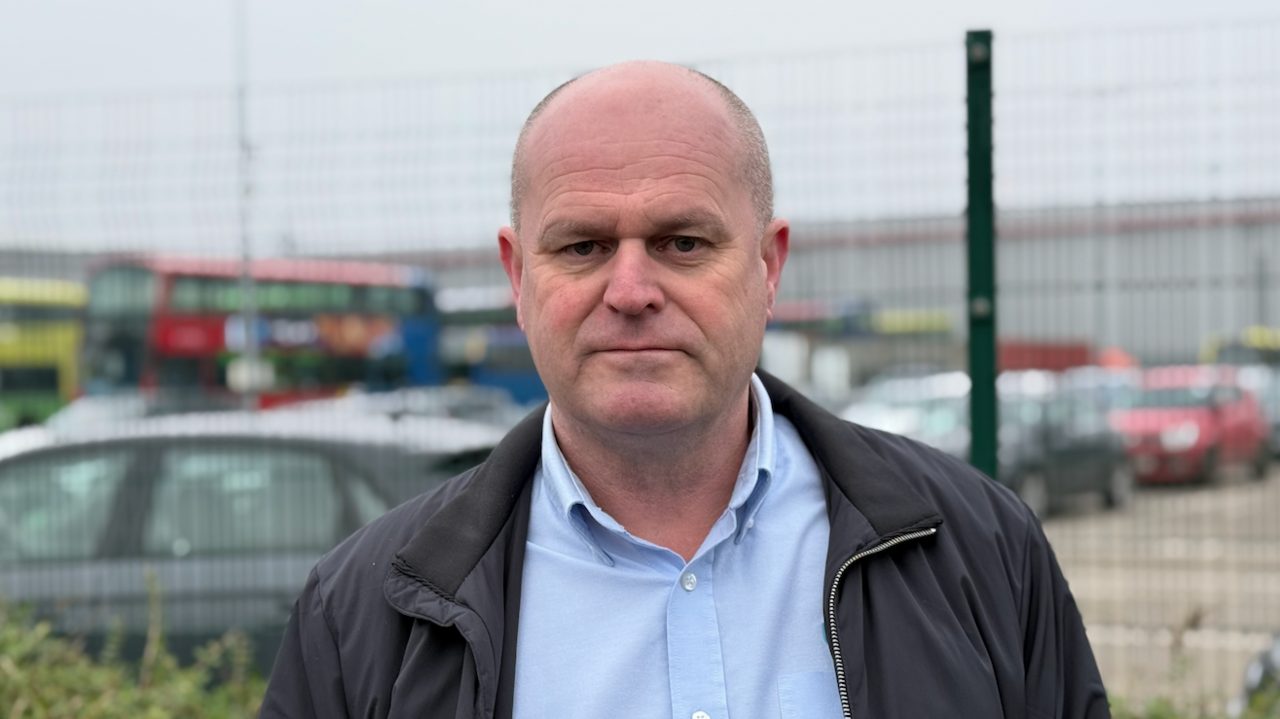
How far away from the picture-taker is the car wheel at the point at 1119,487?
187 inches

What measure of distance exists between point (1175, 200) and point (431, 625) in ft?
11.5

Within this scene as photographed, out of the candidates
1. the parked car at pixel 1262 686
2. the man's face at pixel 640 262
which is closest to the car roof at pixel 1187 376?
the parked car at pixel 1262 686

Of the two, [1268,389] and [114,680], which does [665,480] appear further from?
[1268,389]

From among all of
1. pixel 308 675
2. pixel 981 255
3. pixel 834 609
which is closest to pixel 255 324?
pixel 981 255

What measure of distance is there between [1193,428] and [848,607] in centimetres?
385

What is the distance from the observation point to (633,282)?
1806mm

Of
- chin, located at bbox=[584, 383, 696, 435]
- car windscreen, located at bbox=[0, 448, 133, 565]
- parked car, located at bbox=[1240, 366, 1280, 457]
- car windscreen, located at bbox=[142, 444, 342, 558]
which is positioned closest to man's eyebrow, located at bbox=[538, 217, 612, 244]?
chin, located at bbox=[584, 383, 696, 435]

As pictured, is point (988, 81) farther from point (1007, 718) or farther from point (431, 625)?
point (431, 625)

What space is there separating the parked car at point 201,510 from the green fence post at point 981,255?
2302 millimetres

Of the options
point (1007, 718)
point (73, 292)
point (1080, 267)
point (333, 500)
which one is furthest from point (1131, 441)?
point (73, 292)

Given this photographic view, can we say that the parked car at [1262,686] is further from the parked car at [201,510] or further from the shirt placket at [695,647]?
the shirt placket at [695,647]

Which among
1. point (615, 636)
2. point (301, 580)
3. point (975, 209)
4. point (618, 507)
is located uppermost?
point (975, 209)

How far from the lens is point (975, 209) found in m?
3.96

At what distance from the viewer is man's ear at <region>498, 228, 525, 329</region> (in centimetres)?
205
